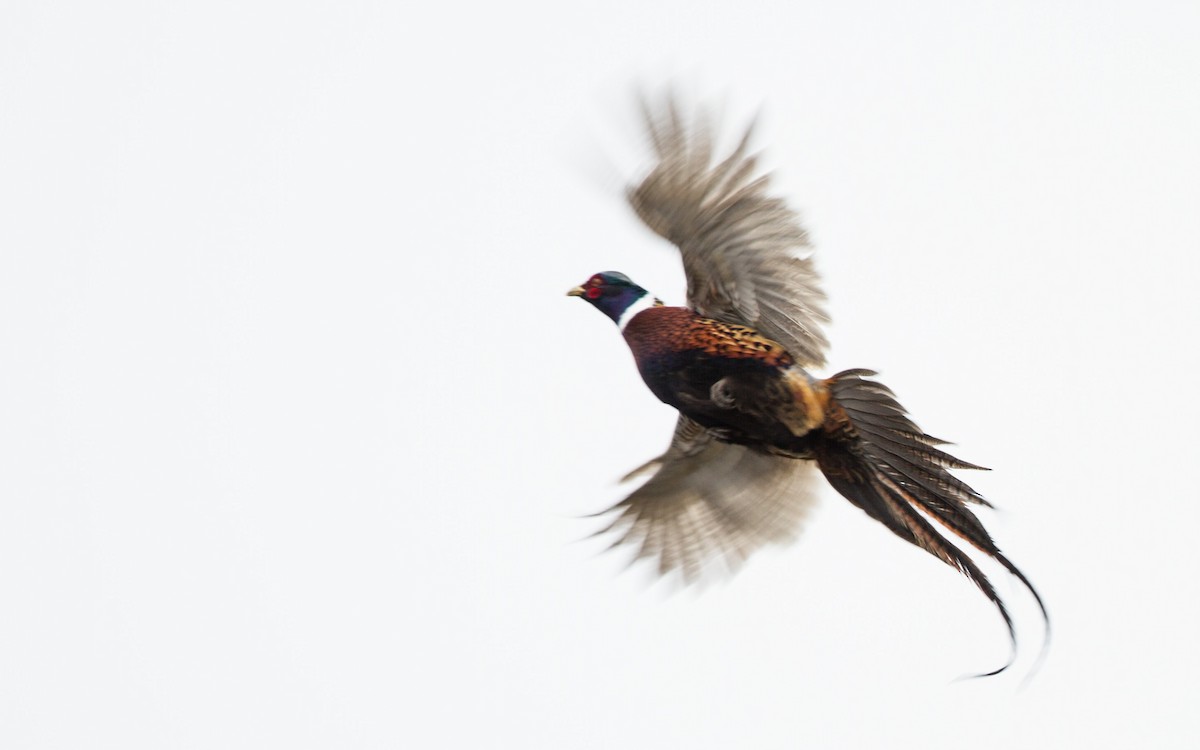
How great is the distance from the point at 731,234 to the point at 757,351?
495mm

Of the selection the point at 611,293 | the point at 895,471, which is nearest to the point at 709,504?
the point at 611,293

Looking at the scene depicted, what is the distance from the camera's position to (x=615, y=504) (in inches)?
323

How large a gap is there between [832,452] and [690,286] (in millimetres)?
918

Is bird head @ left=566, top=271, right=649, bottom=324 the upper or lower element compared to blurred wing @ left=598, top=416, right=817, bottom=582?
upper

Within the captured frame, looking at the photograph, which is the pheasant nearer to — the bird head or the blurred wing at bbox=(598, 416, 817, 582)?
the bird head

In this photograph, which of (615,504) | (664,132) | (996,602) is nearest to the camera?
(996,602)

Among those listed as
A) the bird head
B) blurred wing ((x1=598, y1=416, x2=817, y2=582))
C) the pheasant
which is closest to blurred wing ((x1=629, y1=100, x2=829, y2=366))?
the pheasant

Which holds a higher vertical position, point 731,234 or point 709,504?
point 731,234

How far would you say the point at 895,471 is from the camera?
22.7 feet

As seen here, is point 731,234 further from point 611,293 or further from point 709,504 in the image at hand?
point 709,504

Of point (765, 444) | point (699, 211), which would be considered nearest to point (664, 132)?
point (699, 211)

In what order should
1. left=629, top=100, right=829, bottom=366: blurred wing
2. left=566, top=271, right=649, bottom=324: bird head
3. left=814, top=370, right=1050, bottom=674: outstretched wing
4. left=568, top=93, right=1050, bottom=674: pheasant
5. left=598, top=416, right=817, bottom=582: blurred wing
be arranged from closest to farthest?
left=814, top=370, right=1050, bottom=674: outstretched wing → left=568, top=93, right=1050, bottom=674: pheasant → left=629, top=100, right=829, bottom=366: blurred wing → left=566, top=271, right=649, bottom=324: bird head → left=598, top=416, right=817, bottom=582: blurred wing

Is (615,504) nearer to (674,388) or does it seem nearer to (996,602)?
(674,388)

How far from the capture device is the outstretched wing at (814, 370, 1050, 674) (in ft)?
21.9
